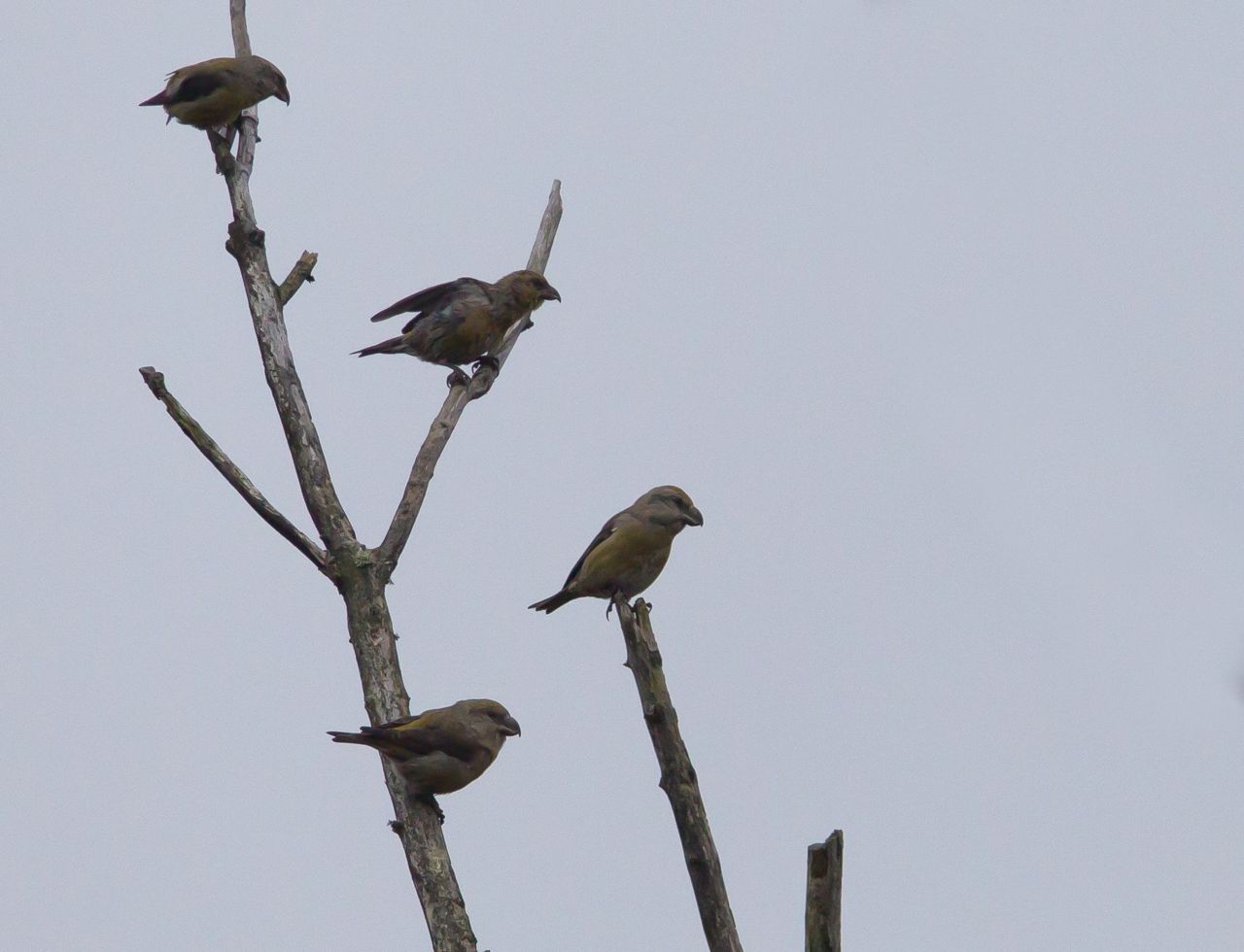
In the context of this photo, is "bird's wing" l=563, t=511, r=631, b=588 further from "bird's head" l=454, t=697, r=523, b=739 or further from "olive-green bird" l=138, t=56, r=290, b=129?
"olive-green bird" l=138, t=56, r=290, b=129

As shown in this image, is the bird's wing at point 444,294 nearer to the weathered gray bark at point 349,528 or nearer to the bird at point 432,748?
the weathered gray bark at point 349,528

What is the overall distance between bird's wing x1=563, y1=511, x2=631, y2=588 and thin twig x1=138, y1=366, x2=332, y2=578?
7.83 ft

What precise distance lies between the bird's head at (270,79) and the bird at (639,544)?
3692 mm

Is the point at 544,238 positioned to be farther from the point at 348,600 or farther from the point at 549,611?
the point at 348,600

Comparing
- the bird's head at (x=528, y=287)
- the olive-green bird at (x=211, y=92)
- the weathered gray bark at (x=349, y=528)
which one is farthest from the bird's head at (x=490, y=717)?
the olive-green bird at (x=211, y=92)

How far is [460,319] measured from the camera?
9.68 metres

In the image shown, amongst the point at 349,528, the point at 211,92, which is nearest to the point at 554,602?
the point at 349,528

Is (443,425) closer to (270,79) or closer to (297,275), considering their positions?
(297,275)

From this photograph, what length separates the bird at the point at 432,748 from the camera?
6.82 meters

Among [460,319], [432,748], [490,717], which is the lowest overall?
[432,748]

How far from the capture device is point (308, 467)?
7.43 m

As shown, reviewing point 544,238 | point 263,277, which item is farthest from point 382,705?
point 544,238

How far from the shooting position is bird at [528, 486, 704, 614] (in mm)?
9141

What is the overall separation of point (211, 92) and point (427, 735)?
481 cm
